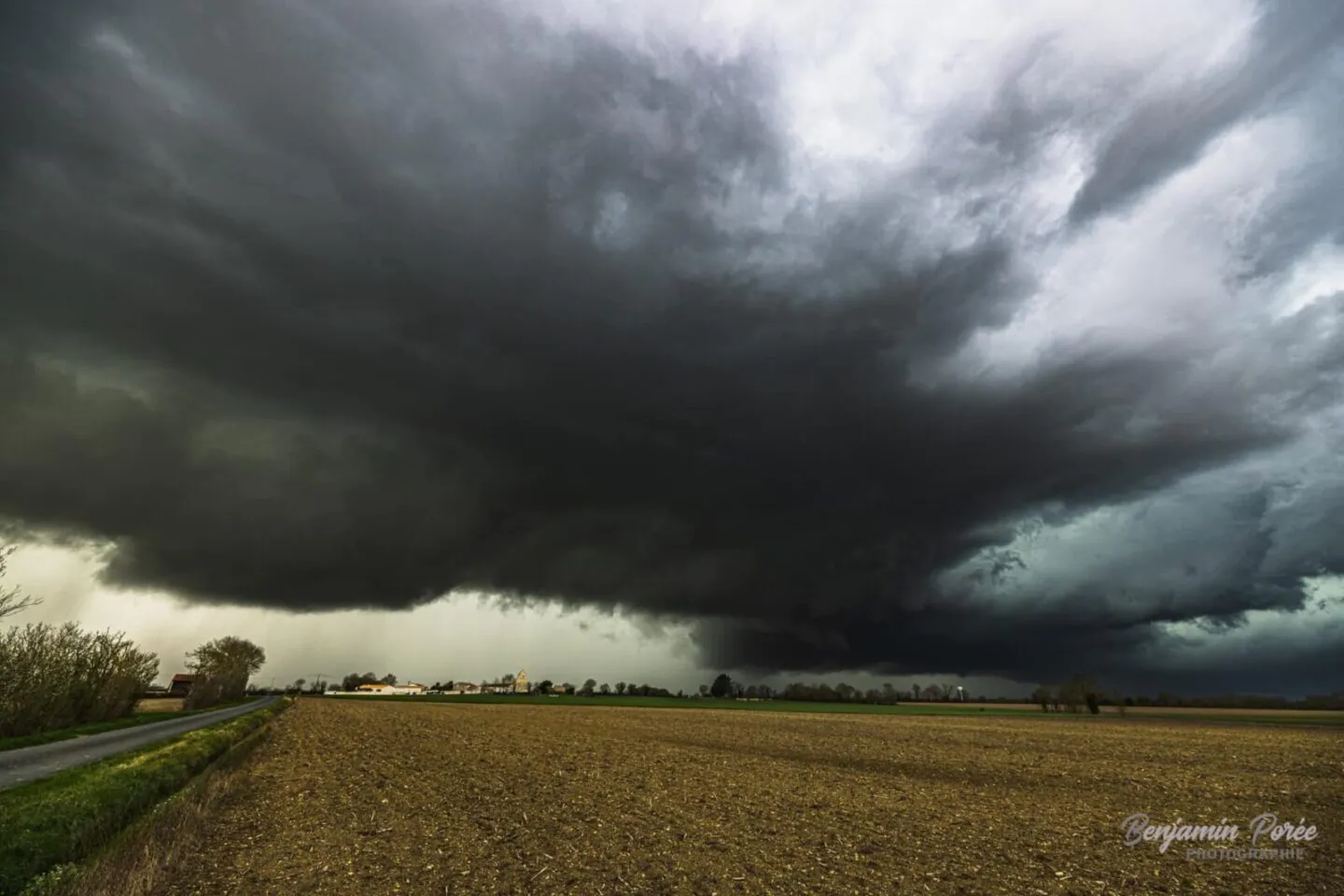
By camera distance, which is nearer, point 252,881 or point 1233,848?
point 252,881

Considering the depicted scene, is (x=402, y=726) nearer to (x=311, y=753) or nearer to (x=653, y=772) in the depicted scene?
(x=311, y=753)

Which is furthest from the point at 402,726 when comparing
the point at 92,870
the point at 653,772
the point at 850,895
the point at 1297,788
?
the point at 1297,788

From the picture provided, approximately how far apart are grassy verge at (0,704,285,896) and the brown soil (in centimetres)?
284

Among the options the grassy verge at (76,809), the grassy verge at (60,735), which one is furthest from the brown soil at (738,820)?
the grassy verge at (60,735)

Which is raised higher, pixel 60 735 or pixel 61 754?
pixel 60 735

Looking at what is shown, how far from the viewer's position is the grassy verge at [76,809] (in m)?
16.0

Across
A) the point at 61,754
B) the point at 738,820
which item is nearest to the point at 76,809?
the point at 738,820

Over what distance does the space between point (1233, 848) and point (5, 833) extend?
34390 millimetres

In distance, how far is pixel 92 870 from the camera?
15734mm

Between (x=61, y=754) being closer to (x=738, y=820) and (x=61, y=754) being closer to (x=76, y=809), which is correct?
(x=76, y=809)

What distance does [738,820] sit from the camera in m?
22.1

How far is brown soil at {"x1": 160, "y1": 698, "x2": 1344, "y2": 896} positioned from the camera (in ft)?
52.9

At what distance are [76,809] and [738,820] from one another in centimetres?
2037

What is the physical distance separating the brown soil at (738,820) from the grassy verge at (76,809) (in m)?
2.84
